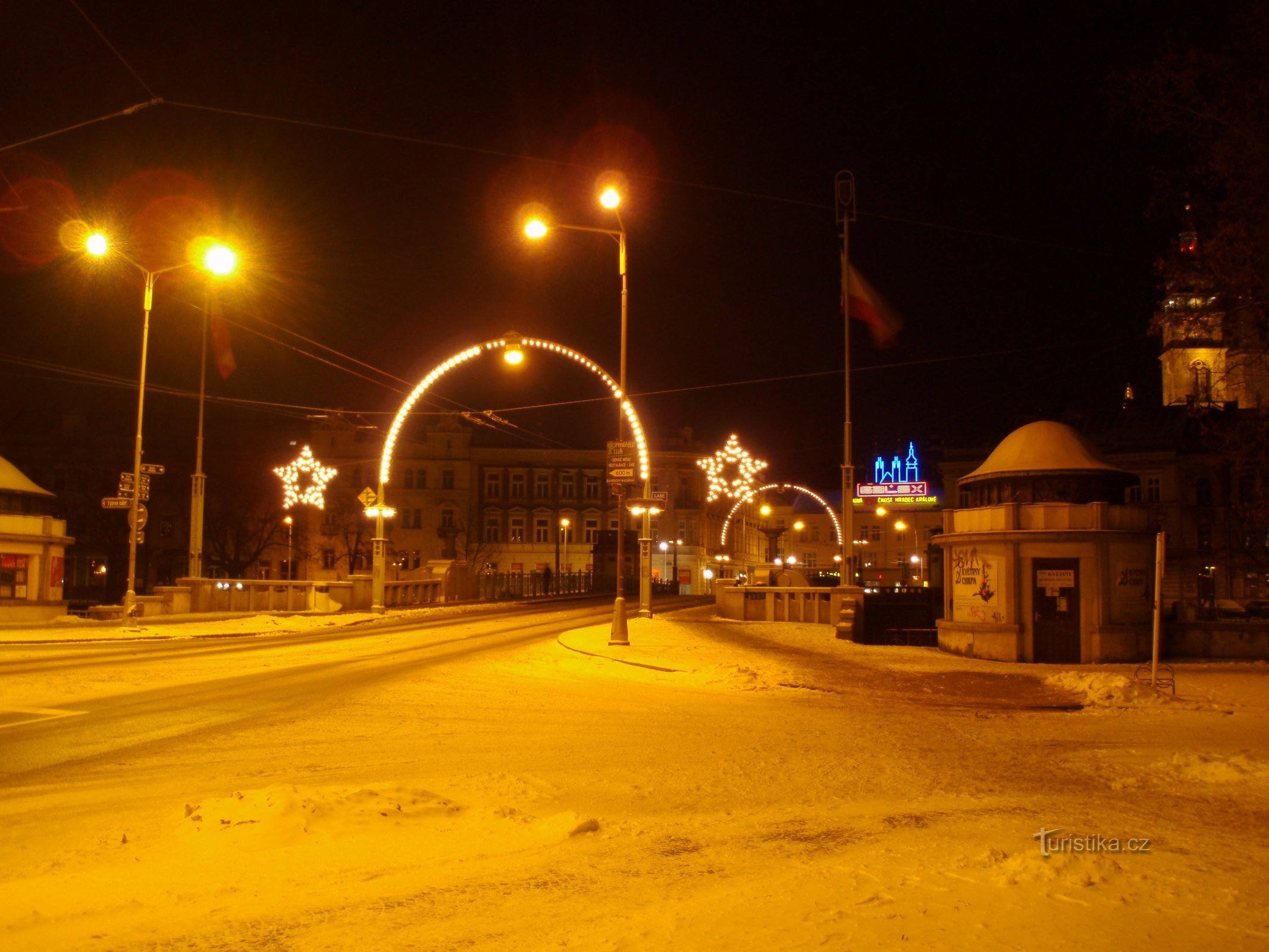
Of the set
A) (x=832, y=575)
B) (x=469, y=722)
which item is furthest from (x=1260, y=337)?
(x=832, y=575)

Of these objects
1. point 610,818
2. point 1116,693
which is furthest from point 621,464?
point 610,818

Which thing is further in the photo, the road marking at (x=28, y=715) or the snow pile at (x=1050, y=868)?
the road marking at (x=28, y=715)

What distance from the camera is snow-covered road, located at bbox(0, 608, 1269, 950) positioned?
16.4 feet

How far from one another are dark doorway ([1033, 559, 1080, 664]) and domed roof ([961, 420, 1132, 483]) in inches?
79.4

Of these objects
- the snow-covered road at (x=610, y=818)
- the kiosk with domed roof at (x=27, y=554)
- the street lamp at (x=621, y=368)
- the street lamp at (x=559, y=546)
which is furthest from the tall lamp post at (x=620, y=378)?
the street lamp at (x=559, y=546)

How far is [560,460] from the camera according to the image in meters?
85.1

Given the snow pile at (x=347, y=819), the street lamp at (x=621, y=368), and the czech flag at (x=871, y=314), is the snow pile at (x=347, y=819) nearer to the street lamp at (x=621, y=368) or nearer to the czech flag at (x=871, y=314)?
the street lamp at (x=621, y=368)

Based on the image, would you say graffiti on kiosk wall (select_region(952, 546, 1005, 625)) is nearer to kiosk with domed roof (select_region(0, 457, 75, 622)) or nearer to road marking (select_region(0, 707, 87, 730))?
road marking (select_region(0, 707, 87, 730))

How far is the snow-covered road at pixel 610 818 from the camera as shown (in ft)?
16.4

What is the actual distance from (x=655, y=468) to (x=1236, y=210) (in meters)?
71.8

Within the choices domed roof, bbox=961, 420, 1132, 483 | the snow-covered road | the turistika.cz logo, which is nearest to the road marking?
the snow-covered road

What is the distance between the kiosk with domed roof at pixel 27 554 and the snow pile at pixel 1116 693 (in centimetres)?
3135

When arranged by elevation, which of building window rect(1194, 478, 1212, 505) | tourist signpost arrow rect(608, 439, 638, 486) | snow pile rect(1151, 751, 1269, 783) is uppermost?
building window rect(1194, 478, 1212, 505)

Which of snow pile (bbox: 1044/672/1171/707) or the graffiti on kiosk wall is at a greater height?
the graffiti on kiosk wall
